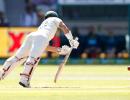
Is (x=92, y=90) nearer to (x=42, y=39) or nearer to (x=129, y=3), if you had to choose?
(x=42, y=39)

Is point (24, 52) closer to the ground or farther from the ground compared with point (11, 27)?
farther from the ground

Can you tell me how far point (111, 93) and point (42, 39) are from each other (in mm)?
2654

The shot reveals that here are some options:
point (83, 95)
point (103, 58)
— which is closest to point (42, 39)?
point (83, 95)

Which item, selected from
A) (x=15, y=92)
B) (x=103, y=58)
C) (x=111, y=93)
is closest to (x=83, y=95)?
(x=111, y=93)

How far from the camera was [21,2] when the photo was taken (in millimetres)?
28656

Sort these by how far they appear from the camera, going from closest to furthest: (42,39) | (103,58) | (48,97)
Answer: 1. (48,97)
2. (42,39)
3. (103,58)

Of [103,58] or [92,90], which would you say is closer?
[92,90]

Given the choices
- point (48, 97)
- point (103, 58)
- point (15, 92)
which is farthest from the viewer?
point (103, 58)

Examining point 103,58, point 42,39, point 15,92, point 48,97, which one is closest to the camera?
point 48,97

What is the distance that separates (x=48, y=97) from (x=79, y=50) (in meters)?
18.0

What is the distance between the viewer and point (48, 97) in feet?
33.6

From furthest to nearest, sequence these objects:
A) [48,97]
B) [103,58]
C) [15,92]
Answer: [103,58] → [15,92] → [48,97]

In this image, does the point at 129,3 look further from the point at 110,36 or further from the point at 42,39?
the point at 42,39

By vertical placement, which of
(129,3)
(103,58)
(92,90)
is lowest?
(103,58)
